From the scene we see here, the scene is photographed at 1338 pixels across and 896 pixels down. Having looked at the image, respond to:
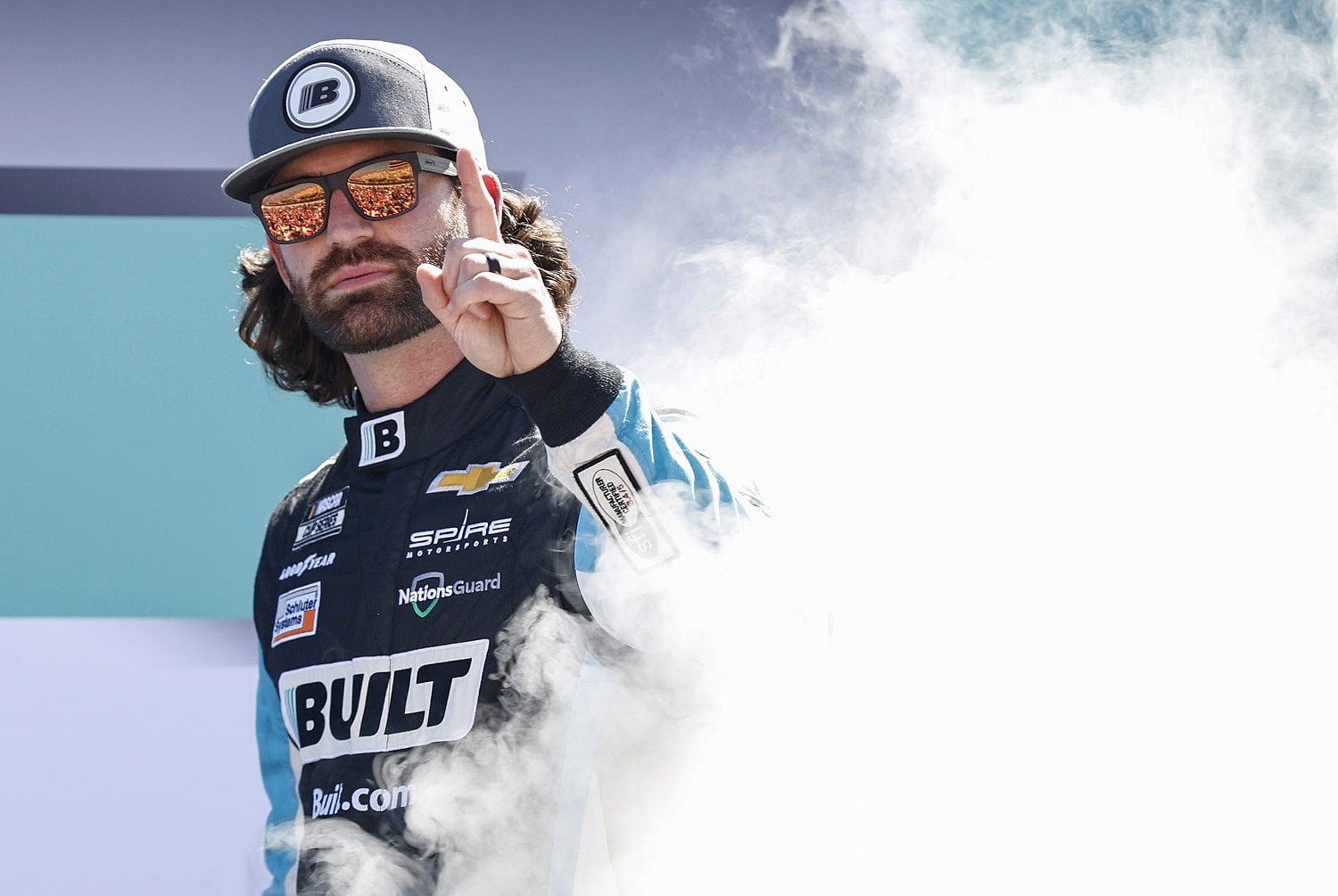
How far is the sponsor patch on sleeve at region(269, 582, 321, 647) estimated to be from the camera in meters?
1.38

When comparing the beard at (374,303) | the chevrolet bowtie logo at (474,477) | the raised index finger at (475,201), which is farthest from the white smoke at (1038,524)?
the beard at (374,303)

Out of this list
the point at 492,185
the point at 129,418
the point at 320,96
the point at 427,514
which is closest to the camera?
the point at 492,185

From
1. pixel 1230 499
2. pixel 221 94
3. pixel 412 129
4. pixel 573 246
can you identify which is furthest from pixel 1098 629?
pixel 221 94

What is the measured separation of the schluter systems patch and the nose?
552mm

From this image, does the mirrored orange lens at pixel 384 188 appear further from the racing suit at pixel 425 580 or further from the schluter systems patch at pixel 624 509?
the schluter systems patch at pixel 624 509

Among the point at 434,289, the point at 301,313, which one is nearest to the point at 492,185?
the point at 434,289

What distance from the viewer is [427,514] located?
133cm

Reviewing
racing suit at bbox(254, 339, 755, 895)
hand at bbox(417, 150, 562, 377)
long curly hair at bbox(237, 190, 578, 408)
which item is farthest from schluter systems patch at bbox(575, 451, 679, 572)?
long curly hair at bbox(237, 190, 578, 408)

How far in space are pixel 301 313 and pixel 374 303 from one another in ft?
1.61

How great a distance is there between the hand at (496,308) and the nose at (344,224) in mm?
429

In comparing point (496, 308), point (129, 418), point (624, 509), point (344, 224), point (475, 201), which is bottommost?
point (624, 509)

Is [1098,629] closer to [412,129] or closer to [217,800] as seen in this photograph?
[412,129]

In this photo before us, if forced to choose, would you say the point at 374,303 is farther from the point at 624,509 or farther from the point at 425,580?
the point at 624,509

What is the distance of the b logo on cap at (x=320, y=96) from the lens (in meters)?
1.42
